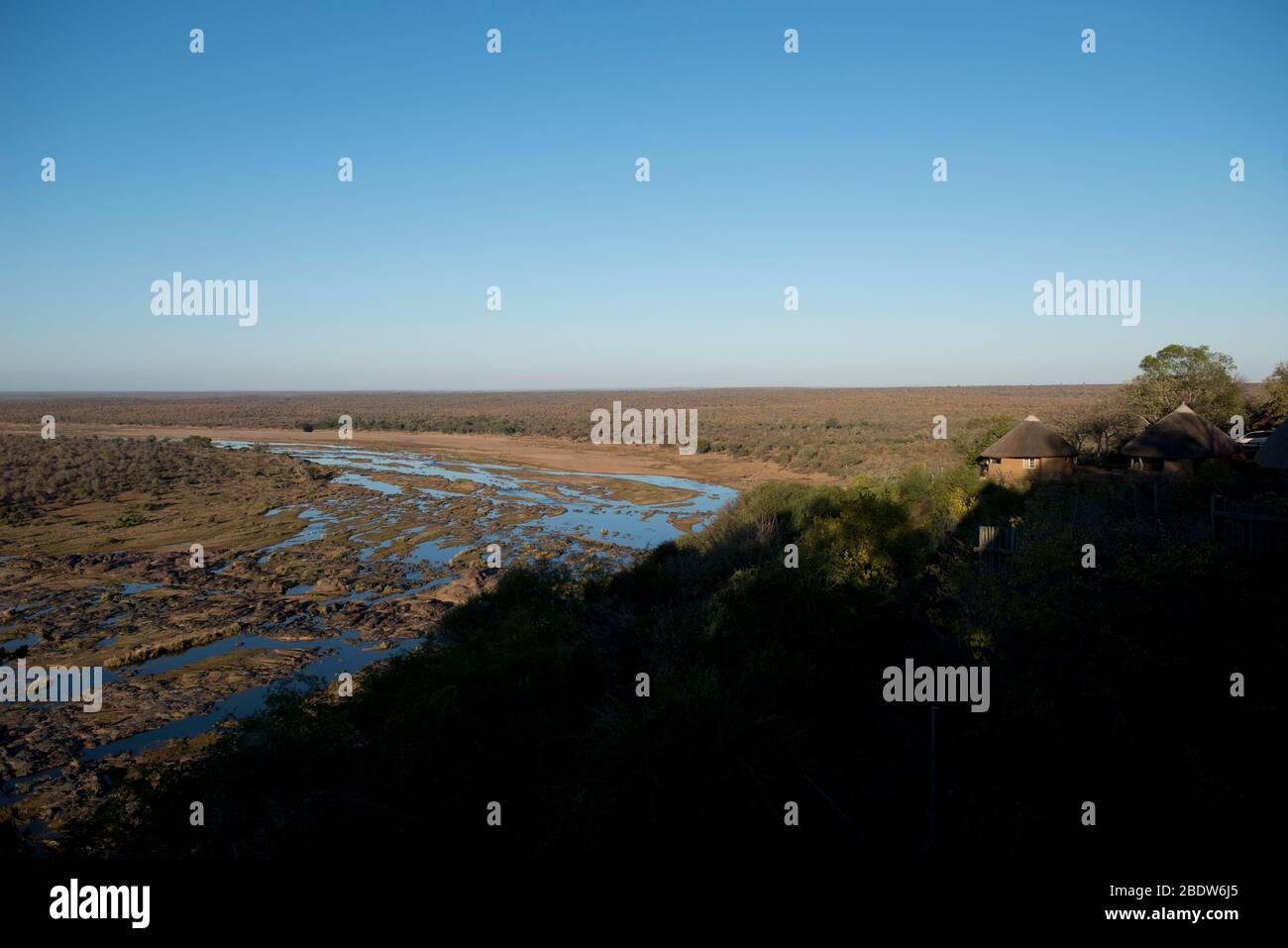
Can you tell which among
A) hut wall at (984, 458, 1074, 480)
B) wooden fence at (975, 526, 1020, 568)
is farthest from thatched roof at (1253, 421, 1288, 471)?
hut wall at (984, 458, 1074, 480)

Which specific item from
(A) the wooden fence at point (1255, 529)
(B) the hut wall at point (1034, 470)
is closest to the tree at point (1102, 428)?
(B) the hut wall at point (1034, 470)

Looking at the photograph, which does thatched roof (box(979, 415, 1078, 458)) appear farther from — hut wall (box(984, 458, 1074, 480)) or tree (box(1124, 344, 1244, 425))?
tree (box(1124, 344, 1244, 425))

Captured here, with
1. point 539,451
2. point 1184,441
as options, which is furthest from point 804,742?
point 539,451

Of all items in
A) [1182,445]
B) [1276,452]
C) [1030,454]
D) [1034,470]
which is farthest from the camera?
[1034,470]

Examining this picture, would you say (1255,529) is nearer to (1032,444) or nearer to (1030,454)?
(1030,454)

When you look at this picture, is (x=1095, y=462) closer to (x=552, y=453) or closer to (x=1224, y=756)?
(x=1224, y=756)

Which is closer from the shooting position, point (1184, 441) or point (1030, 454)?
point (1184, 441)

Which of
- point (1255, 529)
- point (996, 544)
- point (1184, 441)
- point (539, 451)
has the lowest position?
→ point (996, 544)

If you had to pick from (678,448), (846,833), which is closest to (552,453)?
(678,448)
